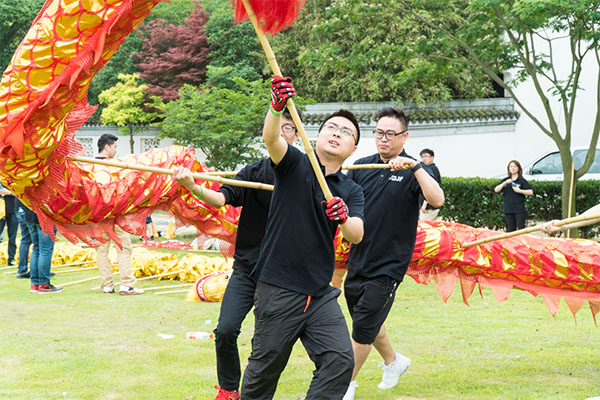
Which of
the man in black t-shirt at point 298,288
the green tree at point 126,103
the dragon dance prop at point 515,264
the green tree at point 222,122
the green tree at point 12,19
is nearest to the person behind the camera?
the man in black t-shirt at point 298,288

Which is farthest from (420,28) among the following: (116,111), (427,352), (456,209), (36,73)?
(36,73)

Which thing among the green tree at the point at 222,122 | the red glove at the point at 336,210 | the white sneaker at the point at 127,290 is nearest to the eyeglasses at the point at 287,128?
the red glove at the point at 336,210

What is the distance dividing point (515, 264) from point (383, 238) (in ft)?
4.17

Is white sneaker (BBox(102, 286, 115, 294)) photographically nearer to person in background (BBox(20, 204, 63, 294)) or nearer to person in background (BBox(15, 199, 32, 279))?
person in background (BBox(20, 204, 63, 294))

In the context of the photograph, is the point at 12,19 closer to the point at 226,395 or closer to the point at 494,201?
the point at 494,201

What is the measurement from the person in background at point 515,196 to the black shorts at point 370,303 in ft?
22.4

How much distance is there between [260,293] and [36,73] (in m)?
1.58

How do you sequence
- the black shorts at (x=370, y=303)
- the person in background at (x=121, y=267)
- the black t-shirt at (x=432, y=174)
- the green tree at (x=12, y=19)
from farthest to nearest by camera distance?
the green tree at (x=12, y=19) → the person in background at (x=121, y=267) → the black t-shirt at (x=432, y=174) → the black shorts at (x=370, y=303)

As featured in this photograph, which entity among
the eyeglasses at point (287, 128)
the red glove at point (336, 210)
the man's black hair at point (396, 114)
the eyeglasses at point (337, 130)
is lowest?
the red glove at point (336, 210)

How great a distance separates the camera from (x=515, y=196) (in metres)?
10.8

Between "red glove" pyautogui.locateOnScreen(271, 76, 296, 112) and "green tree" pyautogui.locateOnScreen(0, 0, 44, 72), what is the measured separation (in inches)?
742

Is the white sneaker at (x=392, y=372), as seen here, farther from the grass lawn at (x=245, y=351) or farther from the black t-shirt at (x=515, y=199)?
the black t-shirt at (x=515, y=199)

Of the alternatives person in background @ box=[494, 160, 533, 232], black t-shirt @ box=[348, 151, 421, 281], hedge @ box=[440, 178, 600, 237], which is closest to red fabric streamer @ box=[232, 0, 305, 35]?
black t-shirt @ box=[348, 151, 421, 281]

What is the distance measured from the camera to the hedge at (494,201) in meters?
13.2
